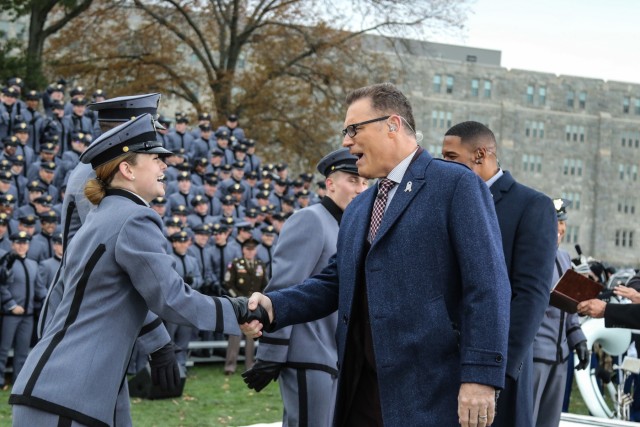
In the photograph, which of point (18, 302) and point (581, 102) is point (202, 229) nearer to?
point (18, 302)

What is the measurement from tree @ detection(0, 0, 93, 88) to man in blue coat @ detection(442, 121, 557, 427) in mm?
21460

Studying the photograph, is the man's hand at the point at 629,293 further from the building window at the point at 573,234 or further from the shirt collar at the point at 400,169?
the building window at the point at 573,234

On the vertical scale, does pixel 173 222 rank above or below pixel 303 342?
above

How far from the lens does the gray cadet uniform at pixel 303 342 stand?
5621mm

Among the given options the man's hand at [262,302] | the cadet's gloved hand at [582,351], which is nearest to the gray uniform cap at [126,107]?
the man's hand at [262,302]

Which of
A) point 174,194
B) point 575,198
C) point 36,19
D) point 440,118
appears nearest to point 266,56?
point 36,19

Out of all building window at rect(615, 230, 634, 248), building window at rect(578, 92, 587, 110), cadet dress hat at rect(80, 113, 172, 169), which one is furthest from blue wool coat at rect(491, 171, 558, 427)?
building window at rect(578, 92, 587, 110)

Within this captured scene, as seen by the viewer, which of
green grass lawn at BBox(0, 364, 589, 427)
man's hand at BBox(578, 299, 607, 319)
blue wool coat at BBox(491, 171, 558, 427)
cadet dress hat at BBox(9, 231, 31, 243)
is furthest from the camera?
cadet dress hat at BBox(9, 231, 31, 243)

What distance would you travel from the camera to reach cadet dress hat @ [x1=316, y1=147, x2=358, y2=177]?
5973 mm

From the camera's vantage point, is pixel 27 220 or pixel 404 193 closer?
pixel 404 193

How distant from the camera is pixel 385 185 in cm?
423

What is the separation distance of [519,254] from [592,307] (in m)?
2.23

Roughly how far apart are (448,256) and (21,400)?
1.79 m

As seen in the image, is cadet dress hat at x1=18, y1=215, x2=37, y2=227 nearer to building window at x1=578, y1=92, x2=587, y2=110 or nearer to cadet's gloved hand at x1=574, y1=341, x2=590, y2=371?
cadet's gloved hand at x1=574, y1=341, x2=590, y2=371
